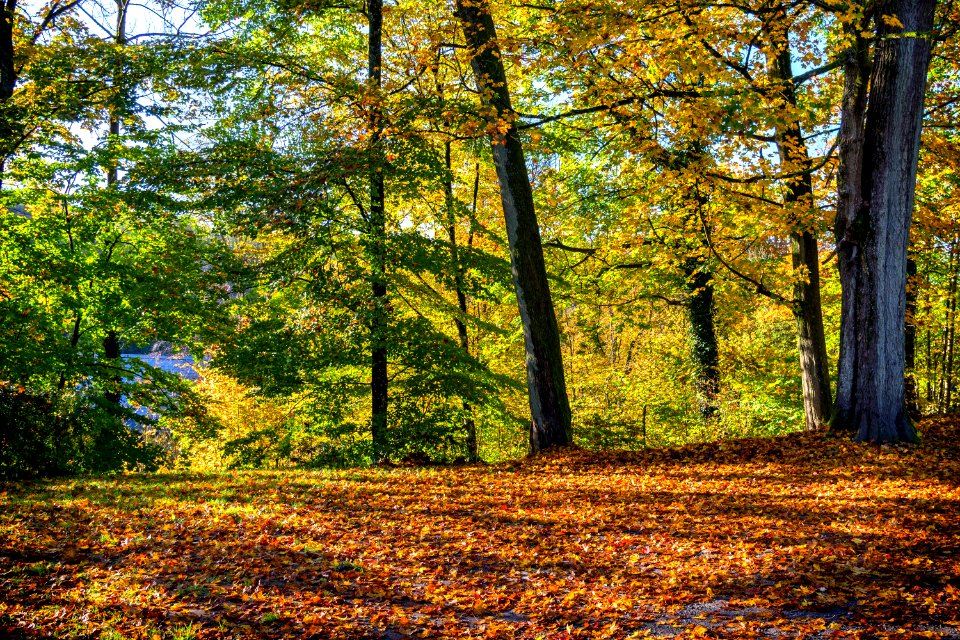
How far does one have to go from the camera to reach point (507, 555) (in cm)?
500

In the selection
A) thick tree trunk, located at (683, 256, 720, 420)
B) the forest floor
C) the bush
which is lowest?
the forest floor

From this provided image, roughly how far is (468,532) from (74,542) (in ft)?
10.3

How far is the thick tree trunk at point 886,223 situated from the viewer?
7.56m

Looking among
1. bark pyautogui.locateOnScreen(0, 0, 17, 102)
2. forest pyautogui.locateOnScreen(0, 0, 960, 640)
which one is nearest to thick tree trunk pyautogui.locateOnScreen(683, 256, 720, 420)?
forest pyautogui.locateOnScreen(0, 0, 960, 640)

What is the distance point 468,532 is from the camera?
220 inches

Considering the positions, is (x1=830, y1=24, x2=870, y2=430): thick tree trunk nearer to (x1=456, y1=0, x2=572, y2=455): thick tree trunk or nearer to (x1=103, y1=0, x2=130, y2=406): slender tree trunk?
(x1=456, y1=0, x2=572, y2=455): thick tree trunk

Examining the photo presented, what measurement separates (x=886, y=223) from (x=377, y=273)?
827 cm

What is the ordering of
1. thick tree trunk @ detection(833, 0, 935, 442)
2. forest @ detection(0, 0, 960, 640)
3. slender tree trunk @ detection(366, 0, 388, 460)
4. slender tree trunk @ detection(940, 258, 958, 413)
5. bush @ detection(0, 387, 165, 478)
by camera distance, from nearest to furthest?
forest @ detection(0, 0, 960, 640)
thick tree trunk @ detection(833, 0, 935, 442)
bush @ detection(0, 387, 165, 478)
slender tree trunk @ detection(366, 0, 388, 460)
slender tree trunk @ detection(940, 258, 958, 413)

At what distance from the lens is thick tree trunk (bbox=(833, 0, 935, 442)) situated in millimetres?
7562

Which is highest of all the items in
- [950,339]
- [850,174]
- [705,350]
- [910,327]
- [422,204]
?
[422,204]

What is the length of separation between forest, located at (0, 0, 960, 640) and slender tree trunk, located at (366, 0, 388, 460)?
2.6 inches

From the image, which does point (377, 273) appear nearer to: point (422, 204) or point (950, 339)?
point (422, 204)

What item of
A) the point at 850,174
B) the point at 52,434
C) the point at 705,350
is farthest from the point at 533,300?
the point at 705,350

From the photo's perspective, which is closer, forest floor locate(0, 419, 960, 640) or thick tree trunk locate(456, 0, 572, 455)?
forest floor locate(0, 419, 960, 640)
